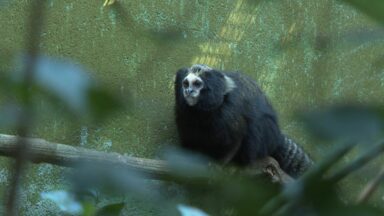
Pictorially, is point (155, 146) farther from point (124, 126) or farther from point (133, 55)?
point (133, 55)

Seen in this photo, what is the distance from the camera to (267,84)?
5219 millimetres

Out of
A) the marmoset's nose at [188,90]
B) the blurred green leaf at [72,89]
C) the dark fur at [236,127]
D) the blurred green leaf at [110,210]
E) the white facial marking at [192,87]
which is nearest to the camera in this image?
the blurred green leaf at [72,89]

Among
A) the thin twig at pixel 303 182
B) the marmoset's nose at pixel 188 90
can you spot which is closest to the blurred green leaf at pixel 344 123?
the thin twig at pixel 303 182

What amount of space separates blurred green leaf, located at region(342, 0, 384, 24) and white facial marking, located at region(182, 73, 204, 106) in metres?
4.22

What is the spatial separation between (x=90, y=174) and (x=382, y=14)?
267mm

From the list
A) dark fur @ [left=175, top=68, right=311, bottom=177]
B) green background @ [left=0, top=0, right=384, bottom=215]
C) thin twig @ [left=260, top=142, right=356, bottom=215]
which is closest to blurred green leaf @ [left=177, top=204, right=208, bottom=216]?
thin twig @ [left=260, top=142, right=356, bottom=215]

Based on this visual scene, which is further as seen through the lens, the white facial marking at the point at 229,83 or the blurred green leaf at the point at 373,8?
the white facial marking at the point at 229,83

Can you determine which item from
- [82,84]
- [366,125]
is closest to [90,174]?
[82,84]

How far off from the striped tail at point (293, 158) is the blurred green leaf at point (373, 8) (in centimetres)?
453

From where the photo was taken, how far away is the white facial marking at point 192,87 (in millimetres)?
4859

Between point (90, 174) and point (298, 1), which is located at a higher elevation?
point (90, 174)

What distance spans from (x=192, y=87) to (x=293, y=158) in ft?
2.83

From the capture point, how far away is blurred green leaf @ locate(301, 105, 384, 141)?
575 millimetres

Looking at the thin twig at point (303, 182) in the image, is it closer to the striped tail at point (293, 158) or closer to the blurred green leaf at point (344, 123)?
the blurred green leaf at point (344, 123)
